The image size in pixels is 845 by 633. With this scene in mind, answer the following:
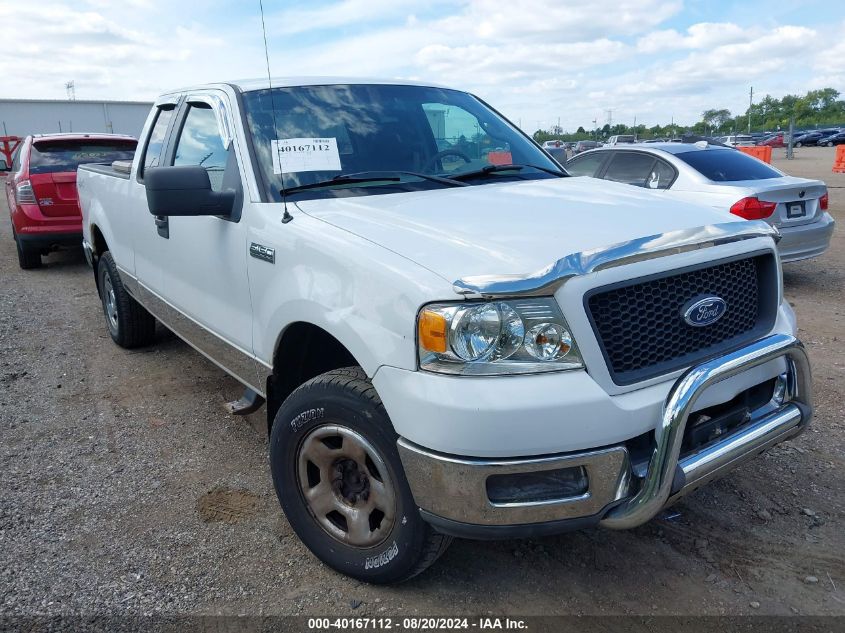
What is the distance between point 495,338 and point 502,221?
0.63 m

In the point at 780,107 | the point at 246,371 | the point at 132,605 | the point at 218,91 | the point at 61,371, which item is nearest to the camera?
the point at 132,605

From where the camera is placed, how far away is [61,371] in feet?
16.8

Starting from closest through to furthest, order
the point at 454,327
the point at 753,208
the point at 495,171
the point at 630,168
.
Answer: the point at 454,327 < the point at 495,171 < the point at 753,208 < the point at 630,168

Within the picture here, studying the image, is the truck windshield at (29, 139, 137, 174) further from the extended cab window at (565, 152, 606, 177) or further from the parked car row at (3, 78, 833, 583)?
the parked car row at (3, 78, 833, 583)

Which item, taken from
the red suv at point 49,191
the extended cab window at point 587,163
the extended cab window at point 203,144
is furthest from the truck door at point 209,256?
the extended cab window at point 587,163

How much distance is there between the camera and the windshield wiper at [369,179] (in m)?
3.03

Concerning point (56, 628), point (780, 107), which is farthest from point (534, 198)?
point (780, 107)

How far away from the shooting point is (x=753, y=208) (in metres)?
6.70

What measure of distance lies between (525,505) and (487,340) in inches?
20.4

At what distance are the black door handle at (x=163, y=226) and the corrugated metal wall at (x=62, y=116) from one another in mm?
40873

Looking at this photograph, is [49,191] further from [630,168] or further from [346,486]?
[346,486]

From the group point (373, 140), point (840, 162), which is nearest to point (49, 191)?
point (373, 140)

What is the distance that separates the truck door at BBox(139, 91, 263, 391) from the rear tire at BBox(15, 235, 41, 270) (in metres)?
5.71

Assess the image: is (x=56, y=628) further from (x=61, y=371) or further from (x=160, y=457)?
(x=61, y=371)
